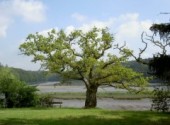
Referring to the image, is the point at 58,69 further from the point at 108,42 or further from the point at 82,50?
the point at 108,42

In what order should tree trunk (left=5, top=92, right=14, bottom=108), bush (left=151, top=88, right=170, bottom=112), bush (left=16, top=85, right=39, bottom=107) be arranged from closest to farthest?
bush (left=151, top=88, right=170, bottom=112)
bush (left=16, top=85, right=39, bottom=107)
tree trunk (left=5, top=92, right=14, bottom=108)

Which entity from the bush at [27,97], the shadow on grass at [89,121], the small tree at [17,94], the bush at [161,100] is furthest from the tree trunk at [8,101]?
the shadow on grass at [89,121]

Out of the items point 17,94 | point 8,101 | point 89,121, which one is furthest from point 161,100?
point 8,101

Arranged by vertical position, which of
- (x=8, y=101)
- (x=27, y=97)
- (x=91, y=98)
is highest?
(x=27, y=97)

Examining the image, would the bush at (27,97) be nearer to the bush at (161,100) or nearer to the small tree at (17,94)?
the small tree at (17,94)

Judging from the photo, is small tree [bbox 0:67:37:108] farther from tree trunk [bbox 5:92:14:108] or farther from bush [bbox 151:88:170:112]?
bush [bbox 151:88:170:112]

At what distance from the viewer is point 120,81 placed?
138 feet

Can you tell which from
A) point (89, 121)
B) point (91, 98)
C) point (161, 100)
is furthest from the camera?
point (91, 98)

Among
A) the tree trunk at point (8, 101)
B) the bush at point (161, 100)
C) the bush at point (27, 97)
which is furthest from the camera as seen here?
the tree trunk at point (8, 101)

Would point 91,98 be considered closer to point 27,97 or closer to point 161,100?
point 27,97

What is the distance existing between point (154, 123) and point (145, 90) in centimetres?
1784

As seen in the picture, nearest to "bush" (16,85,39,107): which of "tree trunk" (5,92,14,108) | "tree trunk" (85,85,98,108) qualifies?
"tree trunk" (5,92,14,108)

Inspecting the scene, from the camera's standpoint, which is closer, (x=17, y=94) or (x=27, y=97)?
(x=17, y=94)

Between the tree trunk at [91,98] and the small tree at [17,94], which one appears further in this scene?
the small tree at [17,94]
